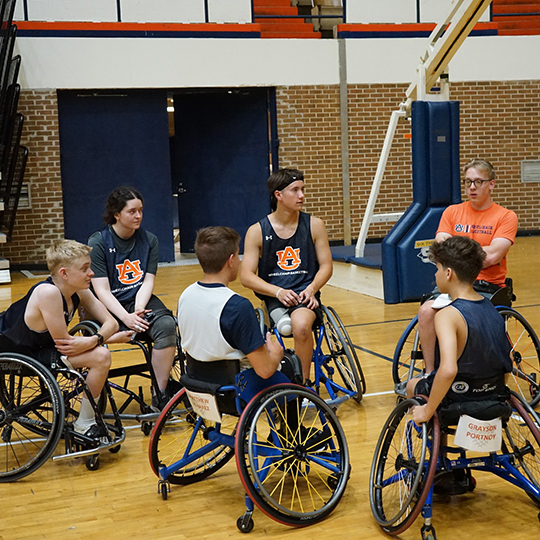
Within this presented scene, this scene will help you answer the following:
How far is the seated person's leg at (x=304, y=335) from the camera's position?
338 cm

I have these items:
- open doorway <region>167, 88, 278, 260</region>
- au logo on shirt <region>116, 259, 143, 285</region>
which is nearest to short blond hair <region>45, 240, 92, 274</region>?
au logo on shirt <region>116, 259, 143, 285</region>

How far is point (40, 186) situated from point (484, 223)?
21.0 feet

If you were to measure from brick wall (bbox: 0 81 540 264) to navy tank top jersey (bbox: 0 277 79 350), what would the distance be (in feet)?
20.2

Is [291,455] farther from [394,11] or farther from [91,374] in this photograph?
[394,11]

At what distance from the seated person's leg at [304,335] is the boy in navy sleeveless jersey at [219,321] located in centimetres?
87

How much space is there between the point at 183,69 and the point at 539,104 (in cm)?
479

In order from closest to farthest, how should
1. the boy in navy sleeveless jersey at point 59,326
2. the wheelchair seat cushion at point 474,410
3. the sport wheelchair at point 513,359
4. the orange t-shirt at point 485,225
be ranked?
the wheelchair seat cushion at point 474,410 → the boy in navy sleeveless jersey at point 59,326 → the sport wheelchair at point 513,359 → the orange t-shirt at point 485,225

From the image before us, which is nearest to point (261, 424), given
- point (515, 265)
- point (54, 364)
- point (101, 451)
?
point (101, 451)

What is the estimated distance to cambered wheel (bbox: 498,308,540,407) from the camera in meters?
3.32

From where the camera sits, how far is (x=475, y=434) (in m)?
2.23

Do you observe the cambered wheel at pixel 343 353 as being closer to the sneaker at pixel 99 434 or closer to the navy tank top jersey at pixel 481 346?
the sneaker at pixel 99 434

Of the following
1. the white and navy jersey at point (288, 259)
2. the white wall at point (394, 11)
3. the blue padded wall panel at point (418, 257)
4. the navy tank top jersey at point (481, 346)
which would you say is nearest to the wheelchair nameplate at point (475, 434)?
the navy tank top jersey at point (481, 346)

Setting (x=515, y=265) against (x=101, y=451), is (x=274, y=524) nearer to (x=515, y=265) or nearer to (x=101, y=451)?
(x=101, y=451)

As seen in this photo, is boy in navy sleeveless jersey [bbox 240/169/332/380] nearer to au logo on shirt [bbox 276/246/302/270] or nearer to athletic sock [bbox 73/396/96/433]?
au logo on shirt [bbox 276/246/302/270]
